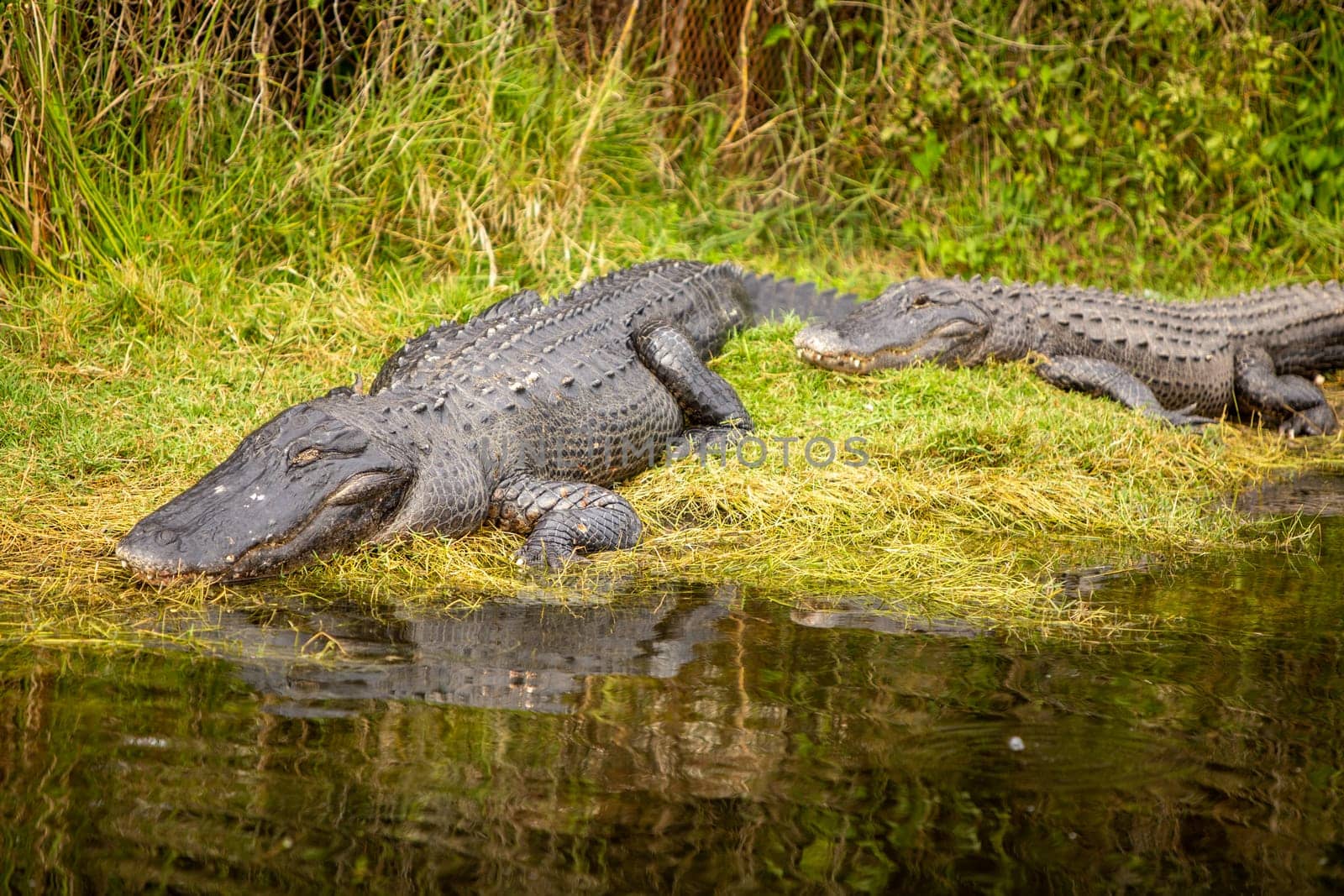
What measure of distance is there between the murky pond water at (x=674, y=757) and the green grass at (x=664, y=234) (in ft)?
1.38

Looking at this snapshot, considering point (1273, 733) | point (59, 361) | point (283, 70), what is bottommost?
point (59, 361)

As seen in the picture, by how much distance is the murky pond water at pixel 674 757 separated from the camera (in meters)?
2.34

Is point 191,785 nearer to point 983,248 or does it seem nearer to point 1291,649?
point 1291,649

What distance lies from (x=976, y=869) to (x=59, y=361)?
5214 millimetres

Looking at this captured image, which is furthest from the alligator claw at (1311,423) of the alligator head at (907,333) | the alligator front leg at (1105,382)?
the alligator head at (907,333)

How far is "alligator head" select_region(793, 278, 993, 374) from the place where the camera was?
6.48 m

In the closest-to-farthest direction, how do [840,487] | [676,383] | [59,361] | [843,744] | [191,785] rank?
1. [191,785]
2. [843,744]
3. [840,487]
4. [676,383]
5. [59,361]

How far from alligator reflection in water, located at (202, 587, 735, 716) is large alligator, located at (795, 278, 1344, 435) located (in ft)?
9.72

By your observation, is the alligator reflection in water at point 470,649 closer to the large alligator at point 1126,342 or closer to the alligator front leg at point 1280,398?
the large alligator at point 1126,342

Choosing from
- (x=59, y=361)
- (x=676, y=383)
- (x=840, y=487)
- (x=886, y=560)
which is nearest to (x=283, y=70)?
(x=59, y=361)

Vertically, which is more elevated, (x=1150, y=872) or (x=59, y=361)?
(x=1150, y=872)

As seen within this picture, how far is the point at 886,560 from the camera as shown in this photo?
437 centimetres

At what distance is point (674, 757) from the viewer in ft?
9.08

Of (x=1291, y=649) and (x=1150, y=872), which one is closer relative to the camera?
(x=1150, y=872)
